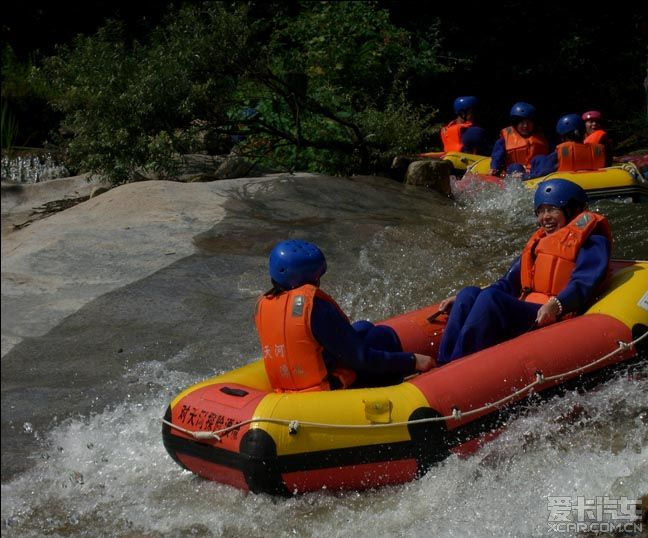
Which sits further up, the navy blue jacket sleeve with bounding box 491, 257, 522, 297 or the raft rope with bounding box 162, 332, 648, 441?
the navy blue jacket sleeve with bounding box 491, 257, 522, 297

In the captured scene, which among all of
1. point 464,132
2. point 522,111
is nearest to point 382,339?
point 522,111

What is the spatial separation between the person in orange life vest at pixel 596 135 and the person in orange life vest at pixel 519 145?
538 mm

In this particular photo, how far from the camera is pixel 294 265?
4027mm

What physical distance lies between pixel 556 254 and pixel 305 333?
1661 mm

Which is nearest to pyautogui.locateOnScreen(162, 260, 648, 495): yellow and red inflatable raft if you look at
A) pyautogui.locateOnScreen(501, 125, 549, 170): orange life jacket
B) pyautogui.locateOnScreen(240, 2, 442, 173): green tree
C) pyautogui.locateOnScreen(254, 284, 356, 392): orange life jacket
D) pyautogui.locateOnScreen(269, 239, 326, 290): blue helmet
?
pyautogui.locateOnScreen(254, 284, 356, 392): orange life jacket

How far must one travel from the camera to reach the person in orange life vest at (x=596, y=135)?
33.4ft

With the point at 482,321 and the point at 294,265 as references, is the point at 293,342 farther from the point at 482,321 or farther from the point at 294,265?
the point at 482,321

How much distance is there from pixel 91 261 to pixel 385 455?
3622 mm

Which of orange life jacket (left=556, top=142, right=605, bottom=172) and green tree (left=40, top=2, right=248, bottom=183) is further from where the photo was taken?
orange life jacket (left=556, top=142, right=605, bottom=172)

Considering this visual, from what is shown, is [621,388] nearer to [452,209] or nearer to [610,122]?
[452,209]

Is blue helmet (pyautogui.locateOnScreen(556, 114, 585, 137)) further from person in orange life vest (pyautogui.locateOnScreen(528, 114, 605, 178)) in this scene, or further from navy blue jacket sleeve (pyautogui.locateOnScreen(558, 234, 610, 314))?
navy blue jacket sleeve (pyautogui.locateOnScreen(558, 234, 610, 314))

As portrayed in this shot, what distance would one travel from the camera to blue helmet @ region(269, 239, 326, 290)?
13.2ft

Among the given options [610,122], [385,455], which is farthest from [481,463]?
[610,122]

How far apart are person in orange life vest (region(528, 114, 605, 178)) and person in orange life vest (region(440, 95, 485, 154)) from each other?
6.20 feet
